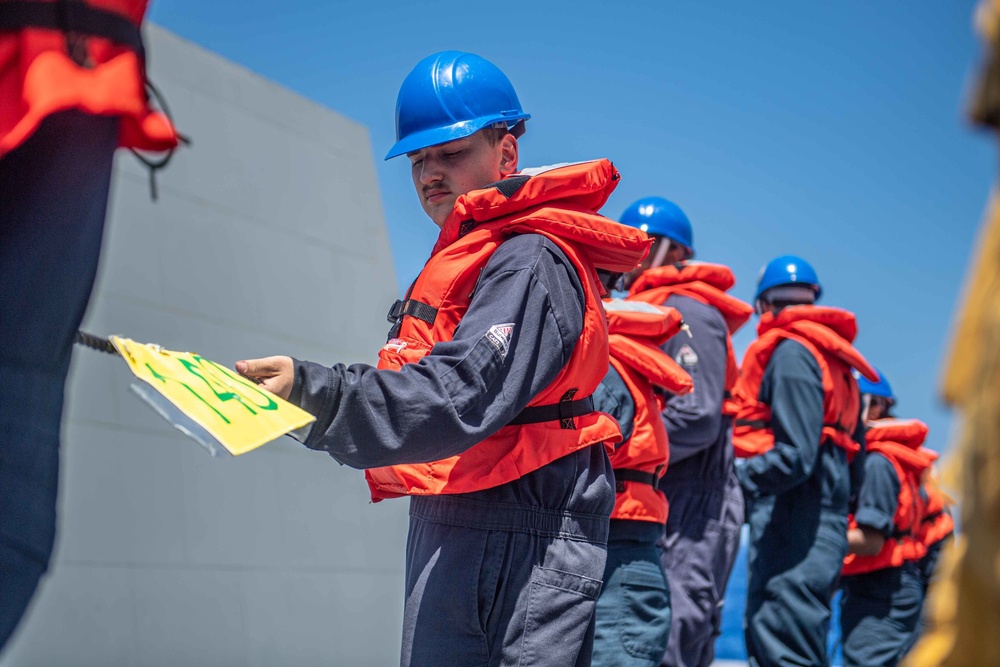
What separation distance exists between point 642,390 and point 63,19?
2704mm

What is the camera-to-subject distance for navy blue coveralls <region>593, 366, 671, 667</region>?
339 cm

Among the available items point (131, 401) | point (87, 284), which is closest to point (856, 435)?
point (131, 401)

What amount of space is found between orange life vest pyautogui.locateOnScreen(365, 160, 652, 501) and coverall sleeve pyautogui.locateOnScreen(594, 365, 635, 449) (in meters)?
1.08

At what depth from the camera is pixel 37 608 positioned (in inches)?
219

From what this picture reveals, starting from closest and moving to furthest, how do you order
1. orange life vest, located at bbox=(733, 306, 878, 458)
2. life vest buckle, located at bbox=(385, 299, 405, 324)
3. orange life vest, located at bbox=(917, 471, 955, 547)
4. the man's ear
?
life vest buckle, located at bbox=(385, 299, 405, 324) < the man's ear < orange life vest, located at bbox=(733, 306, 878, 458) < orange life vest, located at bbox=(917, 471, 955, 547)

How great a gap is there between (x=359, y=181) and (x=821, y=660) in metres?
5.90

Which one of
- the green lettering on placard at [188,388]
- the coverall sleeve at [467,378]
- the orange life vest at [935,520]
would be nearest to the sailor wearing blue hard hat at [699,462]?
the coverall sleeve at [467,378]

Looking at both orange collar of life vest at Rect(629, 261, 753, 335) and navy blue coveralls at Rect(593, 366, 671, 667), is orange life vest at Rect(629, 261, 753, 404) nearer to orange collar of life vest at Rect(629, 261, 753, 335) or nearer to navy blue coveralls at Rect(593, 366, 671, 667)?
orange collar of life vest at Rect(629, 261, 753, 335)

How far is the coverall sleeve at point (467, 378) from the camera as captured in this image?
197cm

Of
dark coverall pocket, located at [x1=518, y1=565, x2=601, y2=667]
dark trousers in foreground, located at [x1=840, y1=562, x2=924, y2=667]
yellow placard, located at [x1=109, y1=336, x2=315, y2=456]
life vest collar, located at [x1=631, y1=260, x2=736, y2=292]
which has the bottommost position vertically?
dark trousers in foreground, located at [x1=840, y1=562, x2=924, y2=667]

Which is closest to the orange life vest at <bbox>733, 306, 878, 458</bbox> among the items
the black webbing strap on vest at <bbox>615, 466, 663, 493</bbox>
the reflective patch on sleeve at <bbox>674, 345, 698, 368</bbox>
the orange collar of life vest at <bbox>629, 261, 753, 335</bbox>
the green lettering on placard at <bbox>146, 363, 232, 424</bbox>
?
the orange collar of life vest at <bbox>629, 261, 753, 335</bbox>

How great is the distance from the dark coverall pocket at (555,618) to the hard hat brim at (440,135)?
42.0 inches

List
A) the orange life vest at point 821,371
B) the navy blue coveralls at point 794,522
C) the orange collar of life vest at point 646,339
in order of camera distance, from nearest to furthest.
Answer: the orange collar of life vest at point 646,339 < the navy blue coveralls at point 794,522 < the orange life vest at point 821,371

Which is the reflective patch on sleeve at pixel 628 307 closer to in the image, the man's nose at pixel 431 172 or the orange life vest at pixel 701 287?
the orange life vest at pixel 701 287
